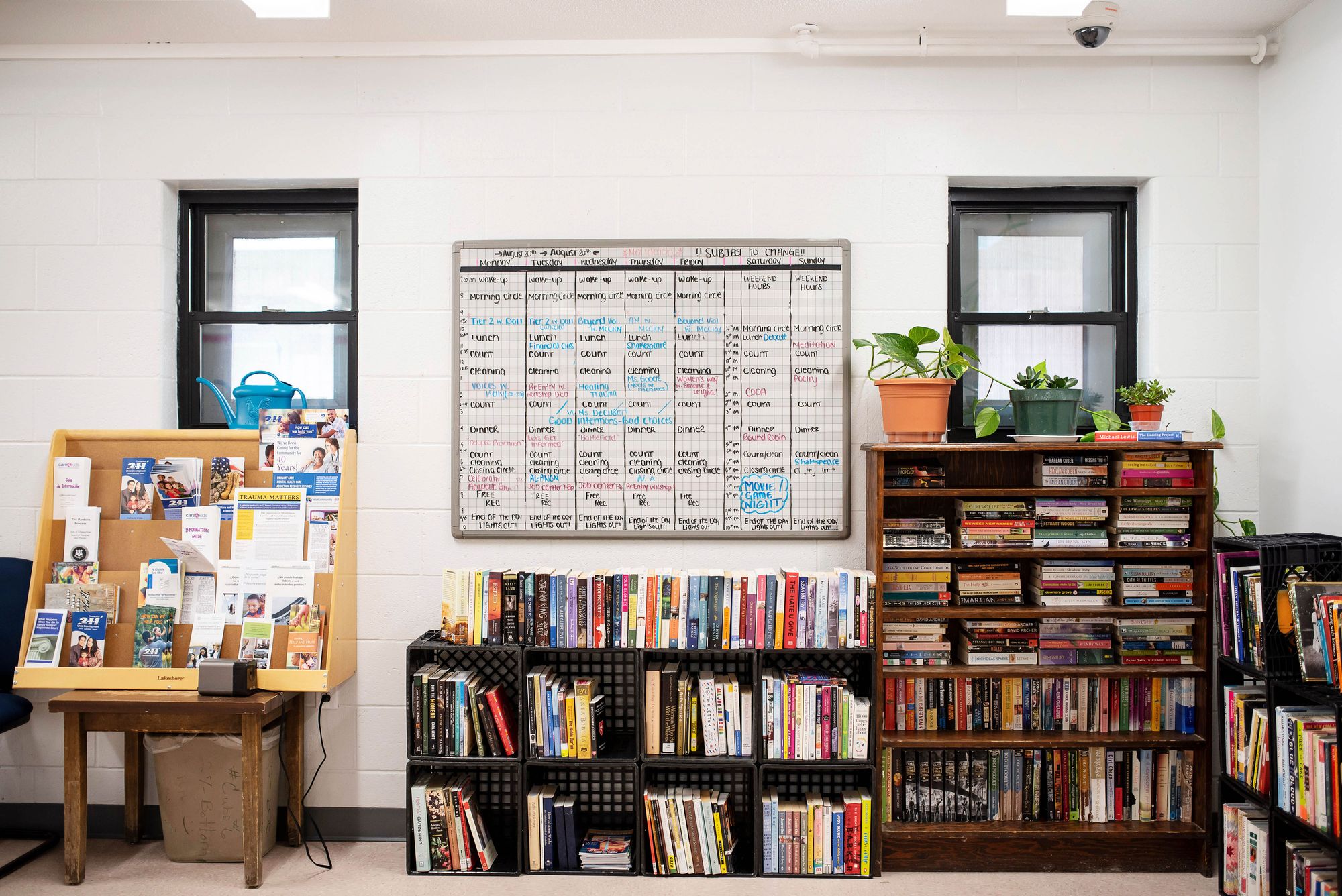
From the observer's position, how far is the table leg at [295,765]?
109 inches

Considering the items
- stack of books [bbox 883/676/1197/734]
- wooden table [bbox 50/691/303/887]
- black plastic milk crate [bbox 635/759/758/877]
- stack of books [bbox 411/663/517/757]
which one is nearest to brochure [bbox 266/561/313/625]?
wooden table [bbox 50/691/303/887]

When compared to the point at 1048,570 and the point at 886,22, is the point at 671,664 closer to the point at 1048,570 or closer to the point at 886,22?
Answer: the point at 1048,570

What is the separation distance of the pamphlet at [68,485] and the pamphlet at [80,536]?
35mm

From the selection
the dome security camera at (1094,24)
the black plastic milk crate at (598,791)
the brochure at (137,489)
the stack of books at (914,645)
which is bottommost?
the black plastic milk crate at (598,791)

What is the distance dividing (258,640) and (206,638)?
0.18 meters

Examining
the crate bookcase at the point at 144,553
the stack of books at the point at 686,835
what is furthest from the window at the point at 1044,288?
the crate bookcase at the point at 144,553

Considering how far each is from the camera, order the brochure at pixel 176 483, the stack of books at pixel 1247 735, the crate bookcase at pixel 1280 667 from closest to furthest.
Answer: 1. the crate bookcase at pixel 1280 667
2. the stack of books at pixel 1247 735
3. the brochure at pixel 176 483

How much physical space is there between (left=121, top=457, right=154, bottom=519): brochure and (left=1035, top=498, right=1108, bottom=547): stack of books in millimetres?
3062

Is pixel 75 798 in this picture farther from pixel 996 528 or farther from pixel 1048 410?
pixel 1048 410

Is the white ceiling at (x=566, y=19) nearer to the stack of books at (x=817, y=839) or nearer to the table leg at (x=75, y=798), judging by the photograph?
the table leg at (x=75, y=798)

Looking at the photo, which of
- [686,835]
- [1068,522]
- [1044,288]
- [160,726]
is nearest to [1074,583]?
[1068,522]

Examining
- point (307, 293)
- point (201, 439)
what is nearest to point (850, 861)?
point (201, 439)

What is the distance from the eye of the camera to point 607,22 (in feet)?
8.95

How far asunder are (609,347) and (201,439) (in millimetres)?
1476
